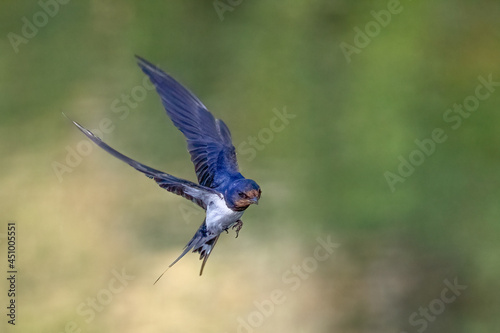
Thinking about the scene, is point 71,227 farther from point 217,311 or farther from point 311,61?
point 311,61

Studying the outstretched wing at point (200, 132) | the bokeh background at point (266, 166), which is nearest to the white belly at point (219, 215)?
the outstretched wing at point (200, 132)

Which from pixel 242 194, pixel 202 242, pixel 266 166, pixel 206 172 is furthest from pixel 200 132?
pixel 266 166

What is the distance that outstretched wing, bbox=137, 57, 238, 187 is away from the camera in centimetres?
177

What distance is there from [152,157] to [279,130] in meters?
0.67

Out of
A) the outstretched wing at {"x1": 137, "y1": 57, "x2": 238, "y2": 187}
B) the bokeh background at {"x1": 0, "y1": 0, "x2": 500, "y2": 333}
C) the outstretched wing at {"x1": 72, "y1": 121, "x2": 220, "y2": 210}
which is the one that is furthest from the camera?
the bokeh background at {"x1": 0, "y1": 0, "x2": 500, "y2": 333}

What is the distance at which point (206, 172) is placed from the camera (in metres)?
1.83

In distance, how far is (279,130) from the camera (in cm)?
359

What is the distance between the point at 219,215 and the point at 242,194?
4.6 inches

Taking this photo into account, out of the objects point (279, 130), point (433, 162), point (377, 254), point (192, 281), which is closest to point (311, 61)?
point (279, 130)

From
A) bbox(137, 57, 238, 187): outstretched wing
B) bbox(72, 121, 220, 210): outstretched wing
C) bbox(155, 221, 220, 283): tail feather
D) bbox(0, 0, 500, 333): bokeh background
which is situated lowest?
A: bbox(0, 0, 500, 333): bokeh background

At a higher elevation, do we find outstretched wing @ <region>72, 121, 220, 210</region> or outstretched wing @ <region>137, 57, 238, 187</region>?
outstretched wing @ <region>72, 121, 220, 210</region>

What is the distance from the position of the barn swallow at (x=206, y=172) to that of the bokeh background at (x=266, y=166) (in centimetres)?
142

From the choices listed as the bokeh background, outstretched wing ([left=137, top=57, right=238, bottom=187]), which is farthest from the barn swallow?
the bokeh background

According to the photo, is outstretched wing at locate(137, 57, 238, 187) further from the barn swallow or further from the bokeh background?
the bokeh background
